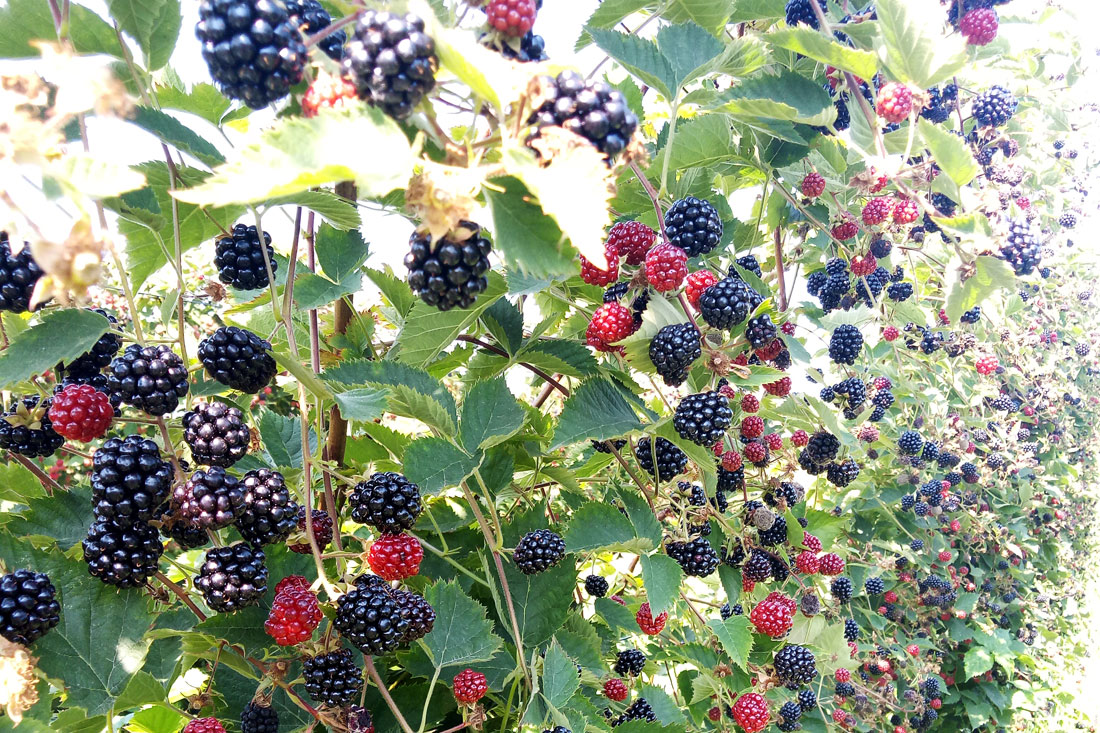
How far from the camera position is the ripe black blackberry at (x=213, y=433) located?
882mm

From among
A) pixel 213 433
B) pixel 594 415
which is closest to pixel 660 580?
pixel 594 415

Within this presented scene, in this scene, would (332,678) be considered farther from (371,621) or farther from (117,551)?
(117,551)

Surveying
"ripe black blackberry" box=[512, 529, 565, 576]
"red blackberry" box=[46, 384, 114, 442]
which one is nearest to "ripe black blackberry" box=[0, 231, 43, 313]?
"red blackberry" box=[46, 384, 114, 442]

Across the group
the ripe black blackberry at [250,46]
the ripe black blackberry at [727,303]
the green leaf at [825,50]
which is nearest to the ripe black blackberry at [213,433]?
the ripe black blackberry at [250,46]

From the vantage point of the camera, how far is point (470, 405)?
1288mm

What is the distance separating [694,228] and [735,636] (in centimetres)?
101

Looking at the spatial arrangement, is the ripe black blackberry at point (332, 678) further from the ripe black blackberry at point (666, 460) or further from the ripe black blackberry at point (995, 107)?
the ripe black blackberry at point (995, 107)

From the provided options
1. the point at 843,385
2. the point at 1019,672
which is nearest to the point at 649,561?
the point at 843,385

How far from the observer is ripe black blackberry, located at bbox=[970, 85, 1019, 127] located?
2.08 metres

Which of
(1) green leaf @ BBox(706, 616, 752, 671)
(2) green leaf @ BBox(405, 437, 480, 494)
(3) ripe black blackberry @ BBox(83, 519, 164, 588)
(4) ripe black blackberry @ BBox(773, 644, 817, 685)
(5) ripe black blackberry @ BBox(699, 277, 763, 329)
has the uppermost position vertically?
(5) ripe black blackberry @ BBox(699, 277, 763, 329)

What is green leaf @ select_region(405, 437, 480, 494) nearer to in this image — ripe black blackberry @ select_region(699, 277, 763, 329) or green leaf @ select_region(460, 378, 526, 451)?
green leaf @ select_region(460, 378, 526, 451)

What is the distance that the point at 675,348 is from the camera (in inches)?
47.3

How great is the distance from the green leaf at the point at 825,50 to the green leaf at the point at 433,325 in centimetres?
73

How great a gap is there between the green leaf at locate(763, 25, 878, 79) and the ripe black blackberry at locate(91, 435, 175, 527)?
1299 mm
